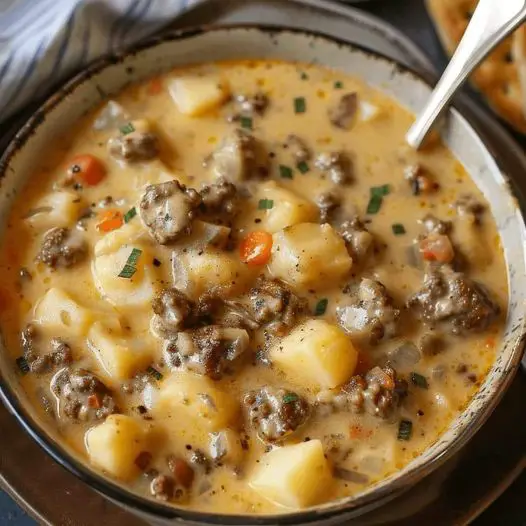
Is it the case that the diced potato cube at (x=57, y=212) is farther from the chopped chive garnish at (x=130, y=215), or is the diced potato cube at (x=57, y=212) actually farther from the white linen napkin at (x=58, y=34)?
the white linen napkin at (x=58, y=34)

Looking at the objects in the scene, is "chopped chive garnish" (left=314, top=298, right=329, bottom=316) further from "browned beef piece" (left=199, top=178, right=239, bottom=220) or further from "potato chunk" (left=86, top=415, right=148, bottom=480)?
"potato chunk" (left=86, top=415, right=148, bottom=480)

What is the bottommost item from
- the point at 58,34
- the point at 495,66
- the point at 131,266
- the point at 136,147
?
the point at 131,266

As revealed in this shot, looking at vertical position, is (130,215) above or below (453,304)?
above

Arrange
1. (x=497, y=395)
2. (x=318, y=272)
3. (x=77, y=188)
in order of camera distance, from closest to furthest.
A: (x=497, y=395), (x=318, y=272), (x=77, y=188)

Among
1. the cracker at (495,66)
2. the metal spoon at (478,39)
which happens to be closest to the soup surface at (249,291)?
the metal spoon at (478,39)

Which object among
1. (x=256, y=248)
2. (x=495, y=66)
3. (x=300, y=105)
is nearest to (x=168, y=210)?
(x=256, y=248)

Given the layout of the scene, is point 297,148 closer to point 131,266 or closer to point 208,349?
point 131,266

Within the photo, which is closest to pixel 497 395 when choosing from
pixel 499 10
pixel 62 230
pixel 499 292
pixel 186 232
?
pixel 499 292

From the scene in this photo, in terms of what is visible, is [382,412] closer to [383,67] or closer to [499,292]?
[499,292]

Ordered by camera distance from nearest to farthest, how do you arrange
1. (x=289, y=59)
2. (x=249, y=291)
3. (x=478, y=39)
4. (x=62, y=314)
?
(x=62, y=314)
(x=249, y=291)
(x=478, y=39)
(x=289, y=59)
